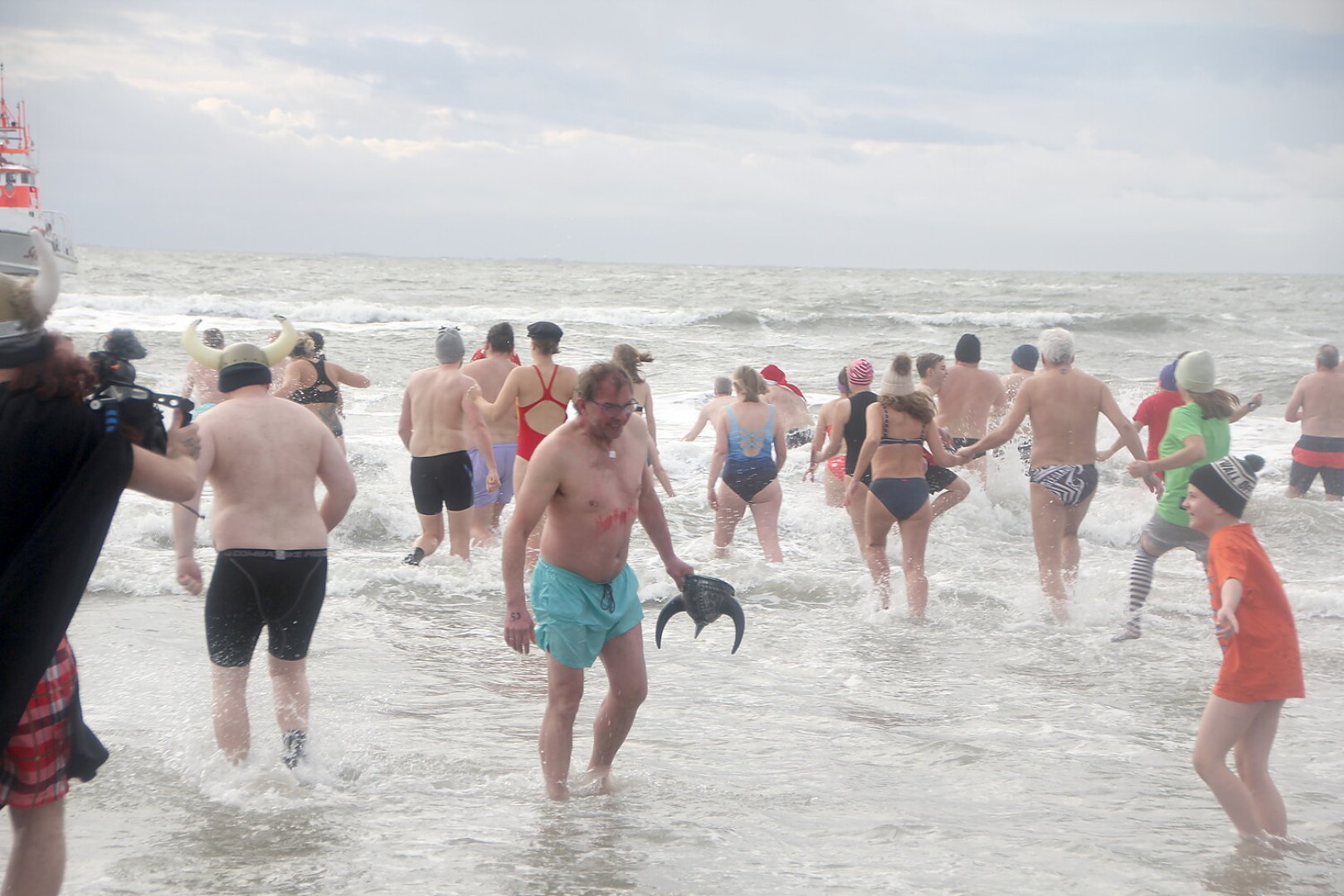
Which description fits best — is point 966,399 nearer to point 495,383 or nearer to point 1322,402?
point 495,383

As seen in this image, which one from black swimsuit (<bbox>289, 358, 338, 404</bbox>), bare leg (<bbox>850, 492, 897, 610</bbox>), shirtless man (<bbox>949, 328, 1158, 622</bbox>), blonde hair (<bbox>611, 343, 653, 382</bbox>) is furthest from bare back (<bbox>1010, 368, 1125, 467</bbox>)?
black swimsuit (<bbox>289, 358, 338, 404</bbox>)

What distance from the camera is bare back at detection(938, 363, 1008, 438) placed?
8.99 metres

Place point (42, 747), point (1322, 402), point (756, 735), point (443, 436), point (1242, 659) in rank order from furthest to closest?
point (1322, 402)
point (443, 436)
point (756, 735)
point (1242, 659)
point (42, 747)

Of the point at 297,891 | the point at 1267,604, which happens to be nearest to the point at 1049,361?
the point at 1267,604

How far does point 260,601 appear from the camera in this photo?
407 centimetres

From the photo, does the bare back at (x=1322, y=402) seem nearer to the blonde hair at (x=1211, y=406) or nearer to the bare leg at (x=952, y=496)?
the bare leg at (x=952, y=496)

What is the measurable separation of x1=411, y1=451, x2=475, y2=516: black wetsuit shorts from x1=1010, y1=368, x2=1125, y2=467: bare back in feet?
12.3

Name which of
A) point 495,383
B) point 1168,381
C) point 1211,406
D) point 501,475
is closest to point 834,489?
point 1168,381

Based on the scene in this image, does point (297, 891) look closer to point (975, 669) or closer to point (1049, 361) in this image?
point (975, 669)

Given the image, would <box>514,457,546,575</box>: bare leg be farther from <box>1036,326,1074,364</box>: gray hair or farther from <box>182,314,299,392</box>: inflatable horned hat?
<box>1036,326,1074,364</box>: gray hair

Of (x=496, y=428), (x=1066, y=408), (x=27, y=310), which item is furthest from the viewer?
(x=496, y=428)

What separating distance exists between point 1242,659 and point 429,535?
580 cm

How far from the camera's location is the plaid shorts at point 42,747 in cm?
257

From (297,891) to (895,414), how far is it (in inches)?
173
